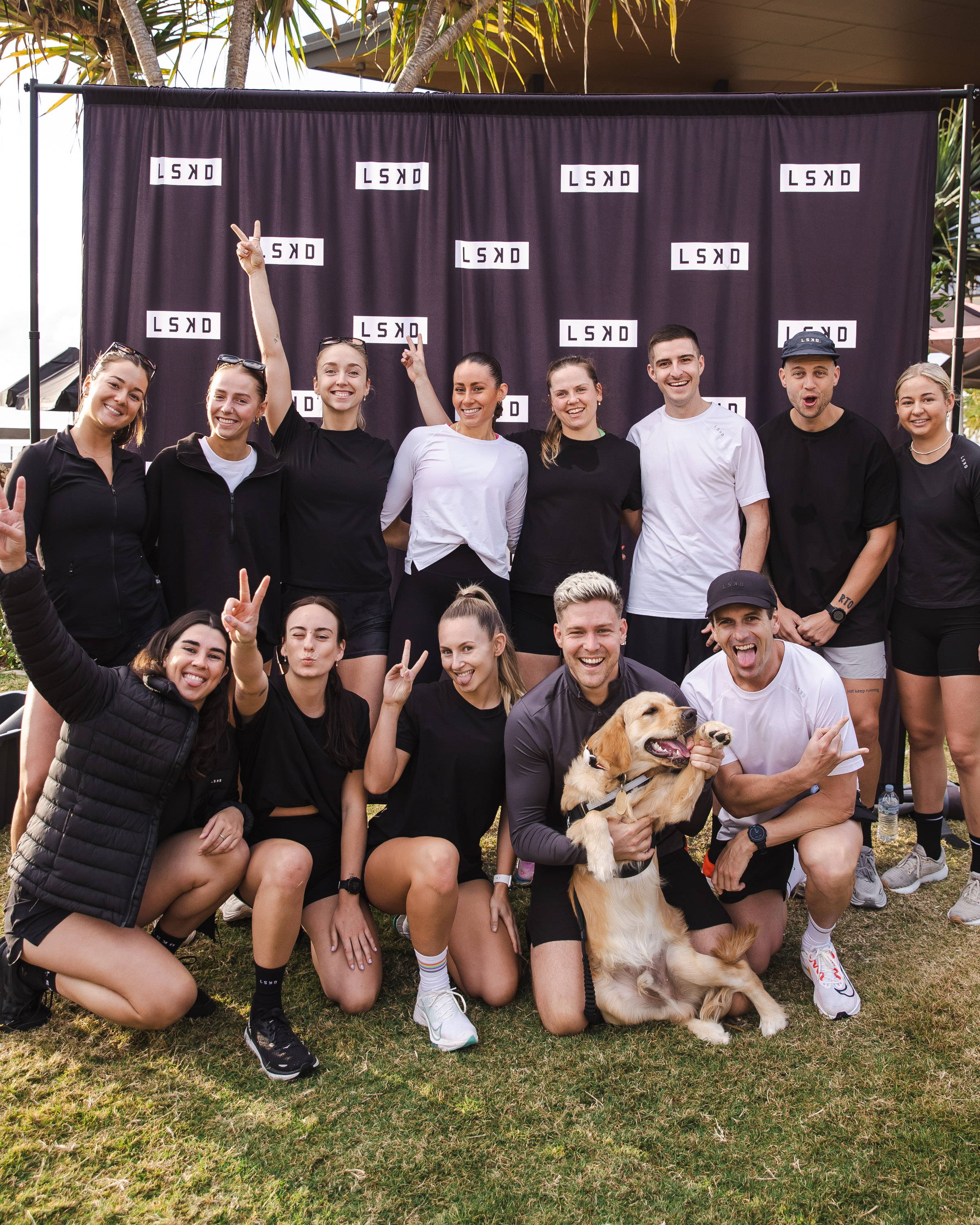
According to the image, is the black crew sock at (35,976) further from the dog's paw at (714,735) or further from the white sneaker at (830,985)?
the white sneaker at (830,985)

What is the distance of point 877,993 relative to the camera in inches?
121

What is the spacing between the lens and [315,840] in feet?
10.4

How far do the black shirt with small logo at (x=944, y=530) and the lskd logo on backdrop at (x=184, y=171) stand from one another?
3.78 metres

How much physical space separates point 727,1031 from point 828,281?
3.72 m

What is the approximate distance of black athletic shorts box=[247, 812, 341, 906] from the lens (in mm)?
3146

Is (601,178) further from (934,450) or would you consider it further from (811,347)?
(934,450)

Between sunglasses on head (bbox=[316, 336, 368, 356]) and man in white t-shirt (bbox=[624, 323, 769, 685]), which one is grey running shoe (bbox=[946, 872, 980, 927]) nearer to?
man in white t-shirt (bbox=[624, 323, 769, 685])

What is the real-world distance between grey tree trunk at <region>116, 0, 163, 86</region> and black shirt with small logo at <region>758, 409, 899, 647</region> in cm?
482

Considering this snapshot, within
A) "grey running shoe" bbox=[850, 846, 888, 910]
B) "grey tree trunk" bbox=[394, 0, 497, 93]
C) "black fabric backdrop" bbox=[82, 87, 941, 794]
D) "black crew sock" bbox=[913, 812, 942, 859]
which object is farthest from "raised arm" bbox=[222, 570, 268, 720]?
"grey tree trunk" bbox=[394, 0, 497, 93]

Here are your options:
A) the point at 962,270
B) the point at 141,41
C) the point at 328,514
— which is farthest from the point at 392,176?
the point at 962,270

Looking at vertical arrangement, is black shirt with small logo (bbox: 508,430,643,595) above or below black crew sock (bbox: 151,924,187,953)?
above

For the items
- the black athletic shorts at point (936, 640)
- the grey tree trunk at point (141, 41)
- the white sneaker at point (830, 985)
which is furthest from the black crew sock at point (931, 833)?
the grey tree trunk at point (141, 41)

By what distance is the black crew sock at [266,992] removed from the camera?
9.02 feet

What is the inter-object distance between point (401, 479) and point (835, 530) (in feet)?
6.16
